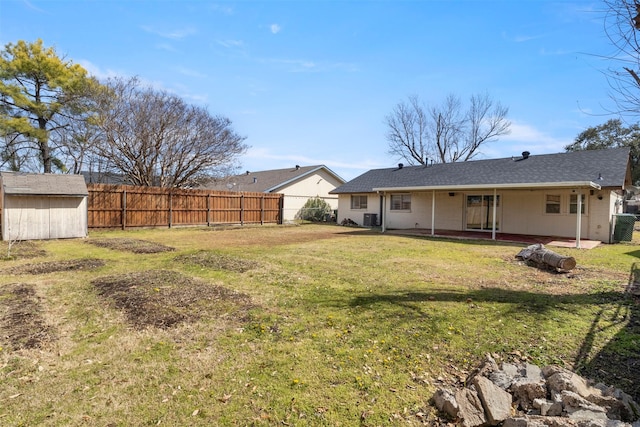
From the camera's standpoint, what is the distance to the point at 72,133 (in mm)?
→ 23531

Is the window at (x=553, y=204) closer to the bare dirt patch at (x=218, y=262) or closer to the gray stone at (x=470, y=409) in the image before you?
the bare dirt patch at (x=218, y=262)

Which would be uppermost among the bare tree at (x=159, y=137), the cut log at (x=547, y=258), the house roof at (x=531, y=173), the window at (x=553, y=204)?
the bare tree at (x=159, y=137)

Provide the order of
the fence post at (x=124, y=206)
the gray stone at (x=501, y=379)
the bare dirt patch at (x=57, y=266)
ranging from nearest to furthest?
the gray stone at (x=501, y=379) < the bare dirt patch at (x=57, y=266) < the fence post at (x=124, y=206)

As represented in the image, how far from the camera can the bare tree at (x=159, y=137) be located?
18766 mm

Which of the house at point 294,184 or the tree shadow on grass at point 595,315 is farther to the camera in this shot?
the house at point 294,184

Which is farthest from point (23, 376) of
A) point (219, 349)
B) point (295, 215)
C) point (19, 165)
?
point (19, 165)

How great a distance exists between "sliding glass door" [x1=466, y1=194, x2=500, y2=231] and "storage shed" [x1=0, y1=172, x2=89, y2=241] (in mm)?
17713

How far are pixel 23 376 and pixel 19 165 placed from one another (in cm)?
2948

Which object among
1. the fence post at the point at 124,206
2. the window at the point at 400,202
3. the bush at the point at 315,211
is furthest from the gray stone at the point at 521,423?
the bush at the point at 315,211

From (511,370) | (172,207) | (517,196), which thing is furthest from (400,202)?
(511,370)

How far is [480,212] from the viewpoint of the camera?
55.8 ft

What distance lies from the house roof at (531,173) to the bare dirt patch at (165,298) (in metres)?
11.8

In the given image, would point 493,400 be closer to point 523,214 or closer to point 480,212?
point 523,214

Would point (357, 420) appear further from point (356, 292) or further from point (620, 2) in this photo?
point (620, 2)
